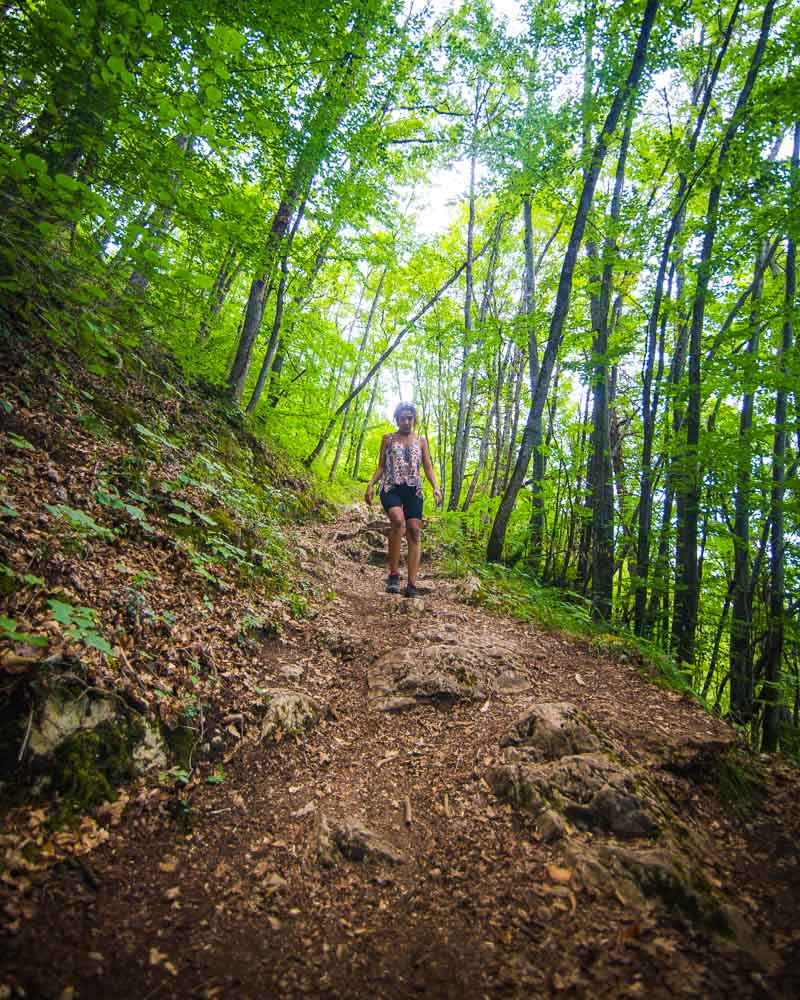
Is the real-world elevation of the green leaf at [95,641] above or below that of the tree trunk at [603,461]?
below

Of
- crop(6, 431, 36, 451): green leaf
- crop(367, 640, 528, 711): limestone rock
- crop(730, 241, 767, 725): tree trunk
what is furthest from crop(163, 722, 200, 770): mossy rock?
crop(730, 241, 767, 725): tree trunk

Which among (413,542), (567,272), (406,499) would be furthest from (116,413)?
(567,272)

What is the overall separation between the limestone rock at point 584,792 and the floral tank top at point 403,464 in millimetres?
3721

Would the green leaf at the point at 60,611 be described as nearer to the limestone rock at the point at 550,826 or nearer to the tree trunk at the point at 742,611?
the limestone rock at the point at 550,826

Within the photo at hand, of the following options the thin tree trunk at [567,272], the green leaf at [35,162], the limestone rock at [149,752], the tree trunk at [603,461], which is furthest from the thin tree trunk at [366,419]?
the limestone rock at [149,752]

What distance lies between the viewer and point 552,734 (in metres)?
2.56

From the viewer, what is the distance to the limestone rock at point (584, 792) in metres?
2.01

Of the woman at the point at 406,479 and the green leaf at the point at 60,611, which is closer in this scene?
the green leaf at the point at 60,611

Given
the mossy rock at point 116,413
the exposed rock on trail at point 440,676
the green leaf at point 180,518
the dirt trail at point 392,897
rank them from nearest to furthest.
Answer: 1. the dirt trail at point 392,897
2. the exposed rock on trail at point 440,676
3. the green leaf at point 180,518
4. the mossy rock at point 116,413

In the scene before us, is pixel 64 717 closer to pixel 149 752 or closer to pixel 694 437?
pixel 149 752

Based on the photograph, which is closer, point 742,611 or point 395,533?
point 395,533

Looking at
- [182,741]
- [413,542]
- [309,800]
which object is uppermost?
[413,542]

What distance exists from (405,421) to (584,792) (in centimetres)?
442

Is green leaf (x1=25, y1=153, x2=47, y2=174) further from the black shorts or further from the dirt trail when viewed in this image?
the black shorts
